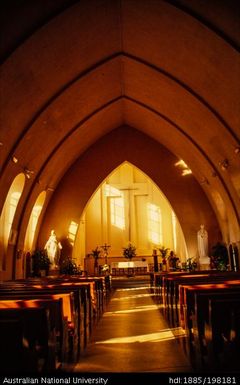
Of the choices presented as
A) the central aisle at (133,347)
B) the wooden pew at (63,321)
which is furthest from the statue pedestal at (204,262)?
the wooden pew at (63,321)

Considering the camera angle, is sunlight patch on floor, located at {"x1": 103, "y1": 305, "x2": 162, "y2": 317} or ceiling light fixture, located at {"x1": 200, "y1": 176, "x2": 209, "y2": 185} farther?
ceiling light fixture, located at {"x1": 200, "y1": 176, "x2": 209, "y2": 185}

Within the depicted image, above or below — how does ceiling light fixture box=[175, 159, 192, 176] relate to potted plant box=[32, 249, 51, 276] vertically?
above

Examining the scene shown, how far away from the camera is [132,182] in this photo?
25.5 meters

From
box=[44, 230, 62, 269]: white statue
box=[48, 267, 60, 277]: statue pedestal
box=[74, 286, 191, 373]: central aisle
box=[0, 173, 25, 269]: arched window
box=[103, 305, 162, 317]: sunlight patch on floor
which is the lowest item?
box=[74, 286, 191, 373]: central aisle

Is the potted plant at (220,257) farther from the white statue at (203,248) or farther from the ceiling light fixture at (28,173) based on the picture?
the ceiling light fixture at (28,173)

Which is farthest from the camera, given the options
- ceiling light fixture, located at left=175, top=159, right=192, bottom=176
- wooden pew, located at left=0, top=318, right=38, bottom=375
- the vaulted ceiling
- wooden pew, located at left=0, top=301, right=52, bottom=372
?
ceiling light fixture, located at left=175, top=159, right=192, bottom=176

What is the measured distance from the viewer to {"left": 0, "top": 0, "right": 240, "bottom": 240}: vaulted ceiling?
9.29 m

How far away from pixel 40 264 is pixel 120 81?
883cm

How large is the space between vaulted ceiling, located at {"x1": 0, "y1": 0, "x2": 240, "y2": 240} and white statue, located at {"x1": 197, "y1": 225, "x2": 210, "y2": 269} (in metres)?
1.59

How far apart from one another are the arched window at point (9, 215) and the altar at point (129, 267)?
7.47m

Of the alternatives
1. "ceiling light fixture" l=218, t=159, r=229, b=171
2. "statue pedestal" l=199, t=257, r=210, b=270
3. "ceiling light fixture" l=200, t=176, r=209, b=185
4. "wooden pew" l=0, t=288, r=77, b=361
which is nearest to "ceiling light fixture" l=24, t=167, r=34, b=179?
"ceiling light fixture" l=218, t=159, r=229, b=171

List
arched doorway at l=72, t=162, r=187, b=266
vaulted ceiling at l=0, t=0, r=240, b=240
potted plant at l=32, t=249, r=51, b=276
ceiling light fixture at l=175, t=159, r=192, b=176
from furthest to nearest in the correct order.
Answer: arched doorway at l=72, t=162, r=187, b=266 < ceiling light fixture at l=175, t=159, r=192, b=176 < potted plant at l=32, t=249, r=51, b=276 < vaulted ceiling at l=0, t=0, r=240, b=240

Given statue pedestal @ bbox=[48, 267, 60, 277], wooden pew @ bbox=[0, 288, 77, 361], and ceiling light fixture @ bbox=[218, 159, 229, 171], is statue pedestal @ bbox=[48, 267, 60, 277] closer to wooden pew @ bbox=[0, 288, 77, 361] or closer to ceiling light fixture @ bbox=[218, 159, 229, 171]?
ceiling light fixture @ bbox=[218, 159, 229, 171]

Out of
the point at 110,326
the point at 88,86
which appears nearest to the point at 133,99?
the point at 88,86
